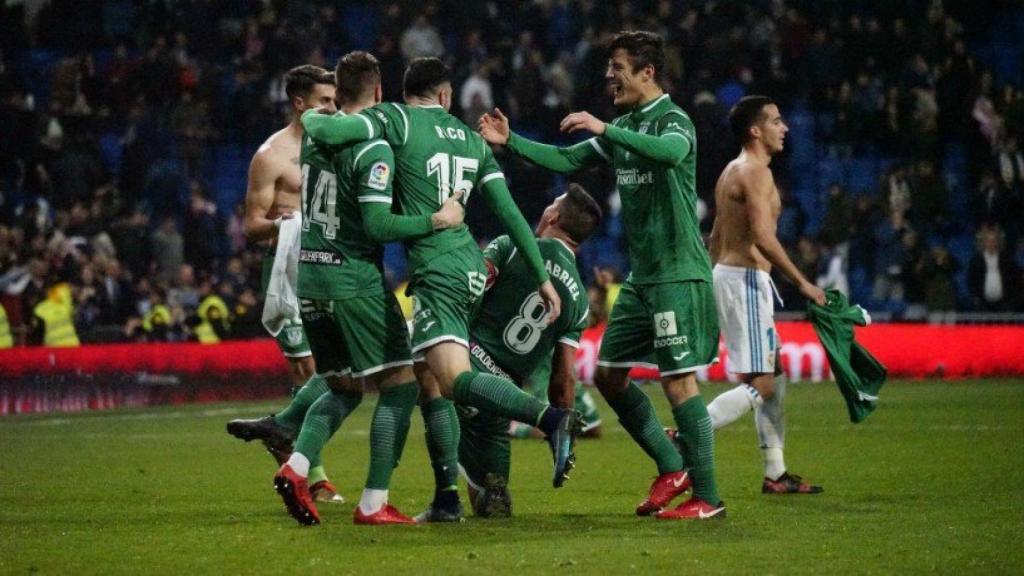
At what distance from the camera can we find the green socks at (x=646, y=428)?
1002cm

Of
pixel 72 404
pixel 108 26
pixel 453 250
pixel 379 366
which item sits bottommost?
pixel 72 404

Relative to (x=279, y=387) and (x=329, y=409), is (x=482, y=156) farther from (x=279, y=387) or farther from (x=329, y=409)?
(x=279, y=387)

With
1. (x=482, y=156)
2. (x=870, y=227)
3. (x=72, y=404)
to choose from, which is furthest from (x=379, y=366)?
(x=870, y=227)

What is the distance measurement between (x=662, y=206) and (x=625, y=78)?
0.75 m

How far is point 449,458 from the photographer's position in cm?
941

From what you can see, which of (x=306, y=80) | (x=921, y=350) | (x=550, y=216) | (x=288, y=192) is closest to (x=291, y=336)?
(x=288, y=192)

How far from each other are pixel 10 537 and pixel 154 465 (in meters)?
4.47

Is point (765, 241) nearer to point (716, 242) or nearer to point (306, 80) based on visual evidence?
point (716, 242)

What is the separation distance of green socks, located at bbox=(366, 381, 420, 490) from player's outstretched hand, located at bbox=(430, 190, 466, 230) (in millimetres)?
935

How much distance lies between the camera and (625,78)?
31.9 feet

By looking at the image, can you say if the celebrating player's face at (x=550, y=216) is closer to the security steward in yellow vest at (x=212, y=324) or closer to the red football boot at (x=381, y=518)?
the red football boot at (x=381, y=518)

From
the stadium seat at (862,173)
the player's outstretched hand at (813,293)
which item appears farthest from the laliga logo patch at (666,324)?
the stadium seat at (862,173)

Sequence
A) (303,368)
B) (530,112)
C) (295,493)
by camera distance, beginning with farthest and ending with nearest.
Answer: (530,112) < (303,368) < (295,493)

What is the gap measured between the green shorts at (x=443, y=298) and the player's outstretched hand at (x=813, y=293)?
264 cm
